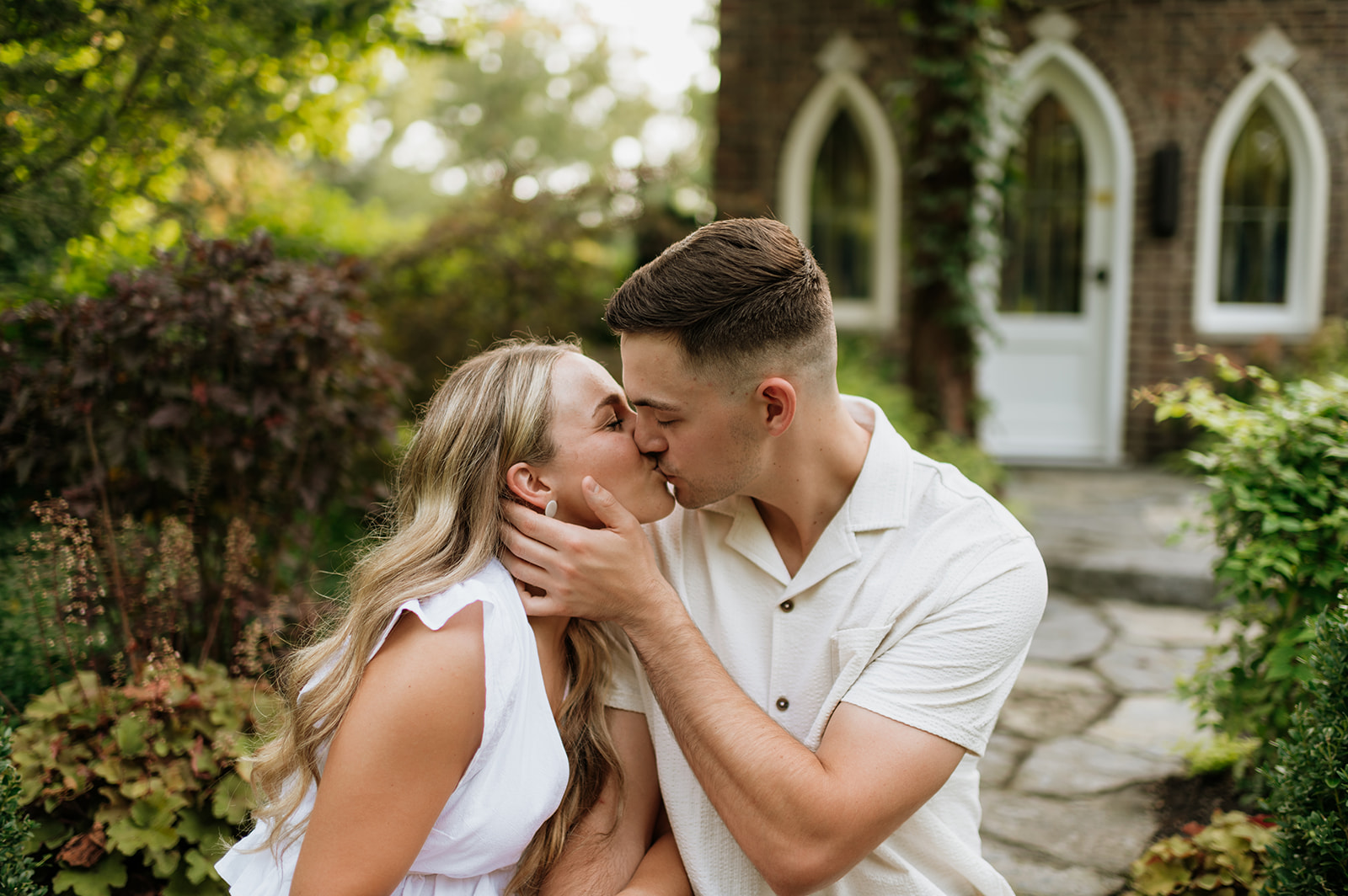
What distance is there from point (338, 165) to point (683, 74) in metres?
11.7

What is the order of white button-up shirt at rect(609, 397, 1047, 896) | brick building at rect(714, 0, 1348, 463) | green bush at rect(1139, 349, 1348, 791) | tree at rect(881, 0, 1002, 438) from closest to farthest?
white button-up shirt at rect(609, 397, 1047, 896) < green bush at rect(1139, 349, 1348, 791) < tree at rect(881, 0, 1002, 438) < brick building at rect(714, 0, 1348, 463)

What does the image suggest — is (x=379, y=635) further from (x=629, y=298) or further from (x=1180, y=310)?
(x=1180, y=310)

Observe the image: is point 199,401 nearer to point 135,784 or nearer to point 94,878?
point 135,784

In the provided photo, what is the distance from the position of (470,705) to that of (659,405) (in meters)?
0.71

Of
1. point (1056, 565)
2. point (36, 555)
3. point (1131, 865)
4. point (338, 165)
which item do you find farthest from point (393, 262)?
point (338, 165)

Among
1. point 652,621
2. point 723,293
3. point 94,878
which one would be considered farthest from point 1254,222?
point 94,878

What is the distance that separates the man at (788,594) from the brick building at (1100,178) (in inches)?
274

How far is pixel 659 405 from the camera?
6.60ft

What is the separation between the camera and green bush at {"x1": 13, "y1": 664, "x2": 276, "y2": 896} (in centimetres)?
224

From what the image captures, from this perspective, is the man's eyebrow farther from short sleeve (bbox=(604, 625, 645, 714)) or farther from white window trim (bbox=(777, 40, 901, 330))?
white window trim (bbox=(777, 40, 901, 330))

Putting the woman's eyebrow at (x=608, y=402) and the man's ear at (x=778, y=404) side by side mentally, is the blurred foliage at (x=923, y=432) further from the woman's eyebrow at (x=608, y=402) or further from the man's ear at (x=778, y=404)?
the woman's eyebrow at (x=608, y=402)

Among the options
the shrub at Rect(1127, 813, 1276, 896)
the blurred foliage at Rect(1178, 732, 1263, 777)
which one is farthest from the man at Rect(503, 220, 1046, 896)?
the blurred foliage at Rect(1178, 732, 1263, 777)

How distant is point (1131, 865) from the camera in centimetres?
285

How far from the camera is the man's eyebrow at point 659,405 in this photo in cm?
201
